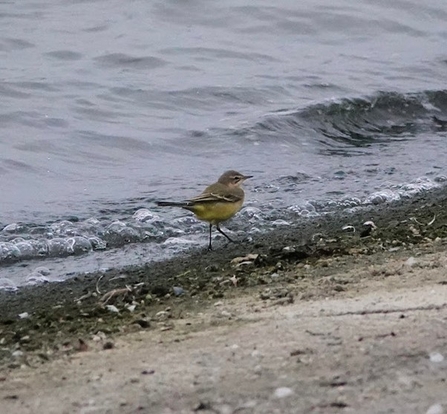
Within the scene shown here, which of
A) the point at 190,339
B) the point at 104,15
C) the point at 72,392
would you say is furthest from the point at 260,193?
the point at 104,15

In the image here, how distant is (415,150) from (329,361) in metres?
8.48

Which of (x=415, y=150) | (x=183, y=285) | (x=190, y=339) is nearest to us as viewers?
(x=190, y=339)

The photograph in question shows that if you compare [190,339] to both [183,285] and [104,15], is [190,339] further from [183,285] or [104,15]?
[104,15]

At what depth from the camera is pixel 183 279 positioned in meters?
7.27

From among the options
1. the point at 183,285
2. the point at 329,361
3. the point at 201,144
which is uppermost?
the point at 329,361

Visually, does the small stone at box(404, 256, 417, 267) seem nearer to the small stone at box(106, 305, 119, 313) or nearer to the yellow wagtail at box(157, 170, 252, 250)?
the small stone at box(106, 305, 119, 313)

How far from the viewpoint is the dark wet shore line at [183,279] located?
19.8 feet

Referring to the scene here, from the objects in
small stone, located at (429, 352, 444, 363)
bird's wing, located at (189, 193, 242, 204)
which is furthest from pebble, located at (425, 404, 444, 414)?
bird's wing, located at (189, 193, 242, 204)

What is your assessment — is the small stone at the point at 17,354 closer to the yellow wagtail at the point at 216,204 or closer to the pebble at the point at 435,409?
the pebble at the point at 435,409

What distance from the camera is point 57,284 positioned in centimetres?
799

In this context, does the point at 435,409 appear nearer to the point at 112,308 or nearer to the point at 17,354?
the point at 17,354

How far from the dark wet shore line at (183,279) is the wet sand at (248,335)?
0.05ft

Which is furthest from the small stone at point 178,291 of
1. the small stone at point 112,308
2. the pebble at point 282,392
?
the pebble at point 282,392

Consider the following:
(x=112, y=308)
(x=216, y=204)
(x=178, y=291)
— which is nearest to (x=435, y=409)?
(x=112, y=308)
